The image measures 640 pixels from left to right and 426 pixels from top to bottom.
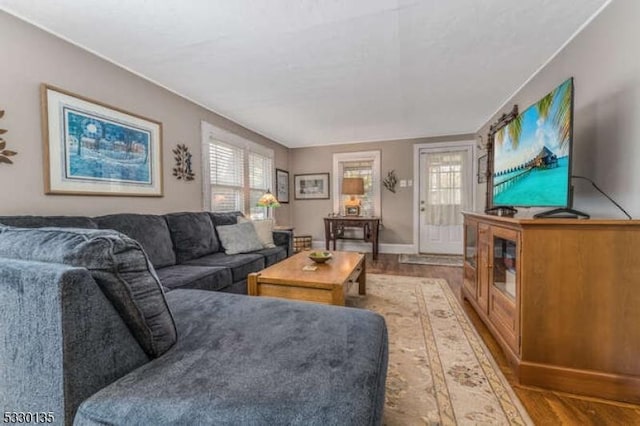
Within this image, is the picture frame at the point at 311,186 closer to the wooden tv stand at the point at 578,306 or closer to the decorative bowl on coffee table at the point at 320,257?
the decorative bowl on coffee table at the point at 320,257

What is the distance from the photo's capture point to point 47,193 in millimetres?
1975

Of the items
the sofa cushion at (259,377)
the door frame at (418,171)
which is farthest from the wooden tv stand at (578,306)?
the door frame at (418,171)

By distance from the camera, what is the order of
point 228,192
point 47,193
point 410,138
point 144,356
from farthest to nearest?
point 410,138 < point 228,192 < point 47,193 < point 144,356

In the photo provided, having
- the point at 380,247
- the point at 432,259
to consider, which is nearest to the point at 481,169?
the point at 432,259

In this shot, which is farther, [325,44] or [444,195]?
[444,195]

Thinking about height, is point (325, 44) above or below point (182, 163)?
above

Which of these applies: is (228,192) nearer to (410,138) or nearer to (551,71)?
(410,138)

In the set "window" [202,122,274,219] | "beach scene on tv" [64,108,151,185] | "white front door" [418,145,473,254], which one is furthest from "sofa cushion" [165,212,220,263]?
"white front door" [418,145,473,254]

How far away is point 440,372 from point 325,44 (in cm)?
234

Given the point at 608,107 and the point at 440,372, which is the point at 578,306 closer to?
the point at 440,372

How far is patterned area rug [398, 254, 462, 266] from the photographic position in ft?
14.0

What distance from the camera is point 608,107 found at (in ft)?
5.57

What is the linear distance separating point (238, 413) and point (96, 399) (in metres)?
0.39

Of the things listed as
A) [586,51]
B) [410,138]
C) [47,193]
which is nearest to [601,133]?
[586,51]
